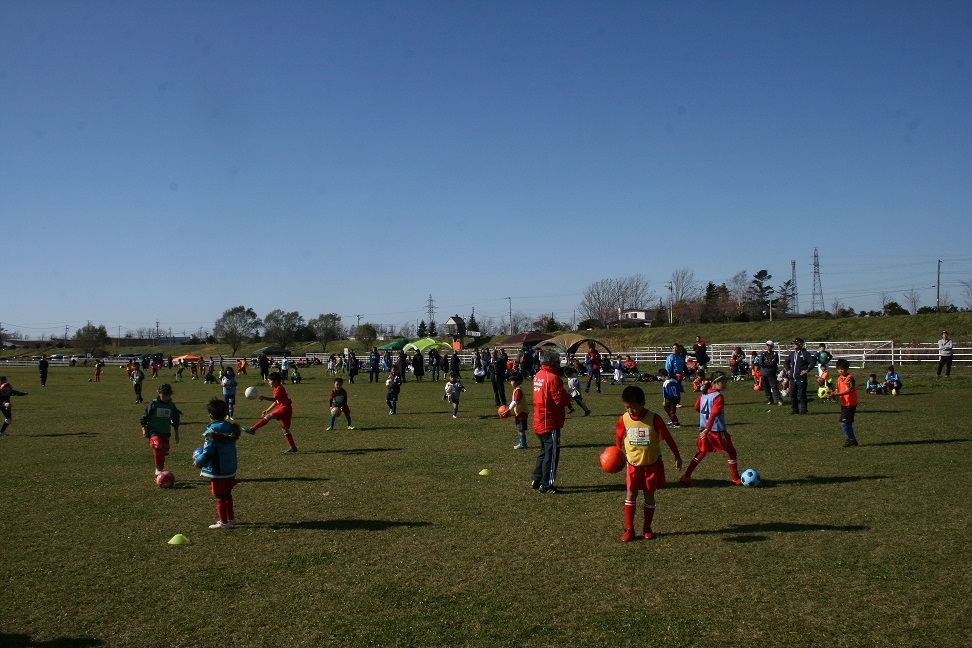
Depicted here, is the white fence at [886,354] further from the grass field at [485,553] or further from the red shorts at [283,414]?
the red shorts at [283,414]

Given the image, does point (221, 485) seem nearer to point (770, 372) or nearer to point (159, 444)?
point (159, 444)

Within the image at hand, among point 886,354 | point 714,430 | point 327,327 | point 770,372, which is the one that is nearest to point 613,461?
point 714,430

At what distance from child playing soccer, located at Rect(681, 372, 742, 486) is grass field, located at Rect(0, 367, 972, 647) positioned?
42 centimetres

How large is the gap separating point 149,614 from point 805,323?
6546 cm

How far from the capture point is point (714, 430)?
10.0 m

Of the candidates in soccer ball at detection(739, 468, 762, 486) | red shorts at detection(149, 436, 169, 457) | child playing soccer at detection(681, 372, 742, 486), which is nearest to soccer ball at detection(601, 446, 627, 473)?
child playing soccer at detection(681, 372, 742, 486)

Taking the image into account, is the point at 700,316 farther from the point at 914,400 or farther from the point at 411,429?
the point at 411,429

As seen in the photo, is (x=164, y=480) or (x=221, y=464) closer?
(x=221, y=464)

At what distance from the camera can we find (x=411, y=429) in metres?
18.2

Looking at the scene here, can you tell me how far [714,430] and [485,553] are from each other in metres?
4.46

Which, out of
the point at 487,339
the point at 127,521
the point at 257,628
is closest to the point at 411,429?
the point at 127,521

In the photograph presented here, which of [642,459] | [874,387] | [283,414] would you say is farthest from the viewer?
[874,387]

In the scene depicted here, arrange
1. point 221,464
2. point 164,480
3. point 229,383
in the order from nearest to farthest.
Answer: point 221,464
point 164,480
point 229,383

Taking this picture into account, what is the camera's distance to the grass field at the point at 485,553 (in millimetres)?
5348
